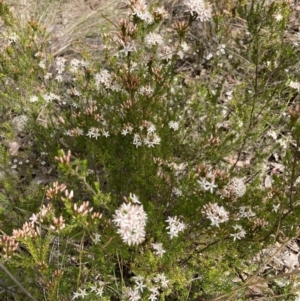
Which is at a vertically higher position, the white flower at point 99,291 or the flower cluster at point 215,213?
the flower cluster at point 215,213

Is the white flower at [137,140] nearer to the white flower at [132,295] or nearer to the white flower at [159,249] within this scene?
the white flower at [159,249]

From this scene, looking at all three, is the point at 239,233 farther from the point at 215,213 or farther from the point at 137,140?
the point at 137,140

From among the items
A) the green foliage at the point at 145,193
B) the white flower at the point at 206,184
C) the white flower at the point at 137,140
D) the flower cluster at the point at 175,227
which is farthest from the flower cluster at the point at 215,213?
the white flower at the point at 137,140

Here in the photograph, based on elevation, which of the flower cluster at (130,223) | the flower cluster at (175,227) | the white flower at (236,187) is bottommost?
the flower cluster at (130,223)

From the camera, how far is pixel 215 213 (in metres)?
2.59

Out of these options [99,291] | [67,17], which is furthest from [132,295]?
[67,17]

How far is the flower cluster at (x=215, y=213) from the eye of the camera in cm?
255

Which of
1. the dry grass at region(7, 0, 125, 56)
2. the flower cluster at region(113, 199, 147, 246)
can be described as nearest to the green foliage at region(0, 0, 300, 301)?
the flower cluster at region(113, 199, 147, 246)

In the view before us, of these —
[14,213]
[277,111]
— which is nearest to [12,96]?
[14,213]

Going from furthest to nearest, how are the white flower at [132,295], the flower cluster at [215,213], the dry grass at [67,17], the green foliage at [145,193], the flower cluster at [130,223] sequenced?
the dry grass at [67,17]
the white flower at [132,295]
the flower cluster at [215,213]
the green foliage at [145,193]
the flower cluster at [130,223]

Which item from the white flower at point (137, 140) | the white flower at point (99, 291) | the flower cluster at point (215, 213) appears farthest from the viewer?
the white flower at point (137, 140)

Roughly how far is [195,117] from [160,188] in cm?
133

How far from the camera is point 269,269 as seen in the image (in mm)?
3592

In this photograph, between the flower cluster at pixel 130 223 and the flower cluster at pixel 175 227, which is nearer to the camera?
the flower cluster at pixel 130 223
